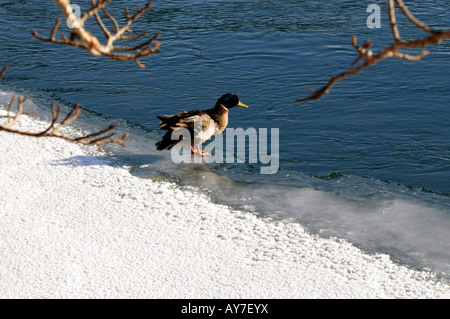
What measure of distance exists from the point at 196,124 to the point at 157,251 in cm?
195

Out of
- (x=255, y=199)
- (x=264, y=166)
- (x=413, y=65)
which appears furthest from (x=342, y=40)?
(x=255, y=199)

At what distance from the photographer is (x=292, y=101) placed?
7617mm

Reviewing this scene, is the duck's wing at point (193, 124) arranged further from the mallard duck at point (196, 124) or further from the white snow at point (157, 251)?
the white snow at point (157, 251)

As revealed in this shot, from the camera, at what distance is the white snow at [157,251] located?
4.27m

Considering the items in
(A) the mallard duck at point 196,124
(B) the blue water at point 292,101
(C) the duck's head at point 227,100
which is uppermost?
(C) the duck's head at point 227,100

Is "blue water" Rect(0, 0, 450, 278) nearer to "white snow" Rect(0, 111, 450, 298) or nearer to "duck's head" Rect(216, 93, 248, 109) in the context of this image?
"white snow" Rect(0, 111, 450, 298)

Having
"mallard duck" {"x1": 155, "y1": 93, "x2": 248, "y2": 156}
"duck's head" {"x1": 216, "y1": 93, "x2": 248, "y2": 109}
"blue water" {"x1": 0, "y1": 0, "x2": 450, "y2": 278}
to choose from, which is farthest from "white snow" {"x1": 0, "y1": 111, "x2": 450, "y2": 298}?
"duck's head" {"x1": 216, "y1": 93, "x2": 248, "y2": 109}

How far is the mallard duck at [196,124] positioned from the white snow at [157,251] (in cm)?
66

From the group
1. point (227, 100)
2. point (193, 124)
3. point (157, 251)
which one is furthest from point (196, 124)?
point (157, 251)

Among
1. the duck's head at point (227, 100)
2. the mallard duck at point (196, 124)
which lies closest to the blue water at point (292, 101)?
the mallard duck at point (196, 124)

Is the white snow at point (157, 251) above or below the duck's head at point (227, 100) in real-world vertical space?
below

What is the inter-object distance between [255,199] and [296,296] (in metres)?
1.53

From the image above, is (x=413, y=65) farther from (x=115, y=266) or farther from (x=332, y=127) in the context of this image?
(x=115, y=266)

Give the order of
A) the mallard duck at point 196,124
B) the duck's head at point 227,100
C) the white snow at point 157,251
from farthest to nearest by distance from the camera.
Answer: the duck's head at point 227,100 < the mallard duck at point 196,124 < the white snow at point 157,251
